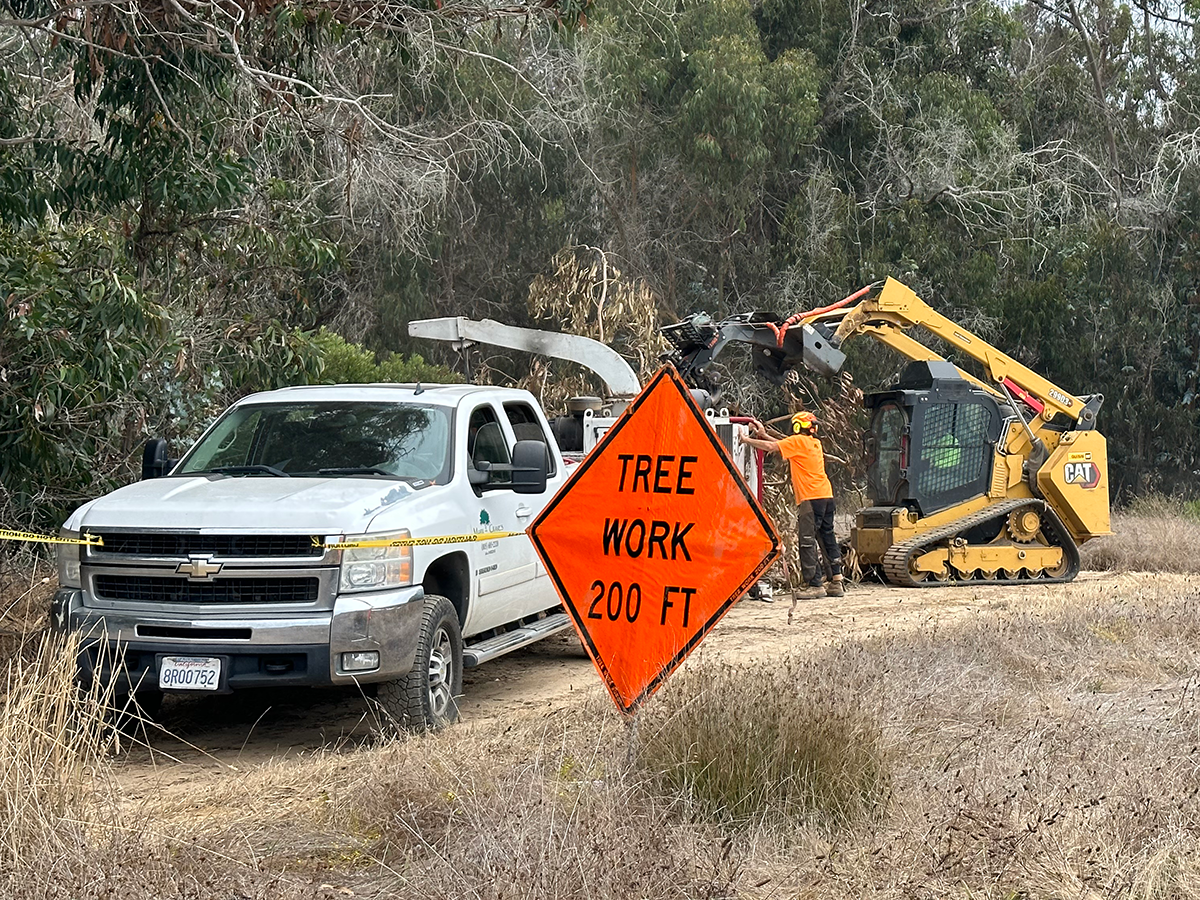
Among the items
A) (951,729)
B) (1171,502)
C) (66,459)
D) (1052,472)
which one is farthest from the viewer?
(1171,502)

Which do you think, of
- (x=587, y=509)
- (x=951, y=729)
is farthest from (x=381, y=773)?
(x=951, y=729)

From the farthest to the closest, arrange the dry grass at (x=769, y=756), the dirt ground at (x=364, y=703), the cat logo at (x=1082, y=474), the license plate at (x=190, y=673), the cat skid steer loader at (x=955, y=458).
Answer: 1. the cat logo at (x=1082, y=474)
2. the cat skid steer loader at (x=955, y=458)
3. the dirt ground at (x=364, y=703)
4. the license plate at (x=190, y=673)
5. the dry grass at (x=769, y=756)

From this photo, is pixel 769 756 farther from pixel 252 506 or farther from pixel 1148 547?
pixel 1148 547

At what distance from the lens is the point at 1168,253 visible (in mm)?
27422

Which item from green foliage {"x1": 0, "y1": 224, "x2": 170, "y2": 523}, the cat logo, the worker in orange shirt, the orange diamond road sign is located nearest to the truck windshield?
green foliage {"x1": 0, "y1": 224, "x2": 170, "y2": 523}

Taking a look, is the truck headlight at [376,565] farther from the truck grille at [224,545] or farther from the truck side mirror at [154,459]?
the truck side mirror at [154,459]

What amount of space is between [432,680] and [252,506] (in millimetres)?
1436

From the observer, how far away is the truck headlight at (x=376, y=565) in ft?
25.3

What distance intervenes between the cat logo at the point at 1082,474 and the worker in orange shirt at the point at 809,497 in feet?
10.7

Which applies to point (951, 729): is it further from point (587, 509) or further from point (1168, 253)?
point (1168, 253)

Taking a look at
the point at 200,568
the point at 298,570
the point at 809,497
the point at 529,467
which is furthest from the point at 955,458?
the point at 200,568

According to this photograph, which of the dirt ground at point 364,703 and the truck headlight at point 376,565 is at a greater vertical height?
the truck headlight at point 376,565

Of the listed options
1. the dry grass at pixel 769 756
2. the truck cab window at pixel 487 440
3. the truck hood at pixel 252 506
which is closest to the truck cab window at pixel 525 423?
the truck cab window at pixel 487 440

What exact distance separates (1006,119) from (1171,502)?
9.05 meters
